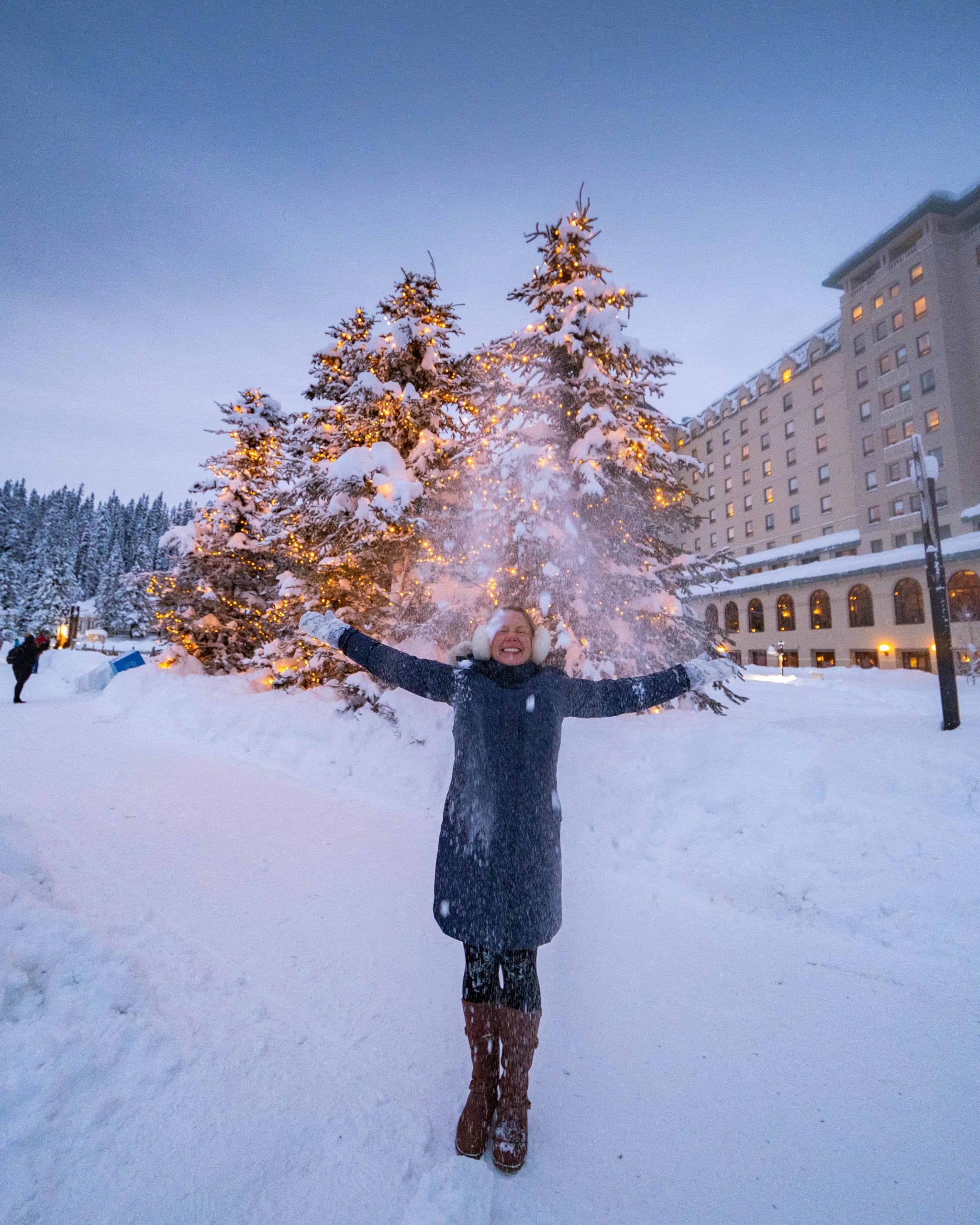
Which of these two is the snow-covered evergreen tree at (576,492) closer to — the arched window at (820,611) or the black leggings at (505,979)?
the black leggings at (505,979)

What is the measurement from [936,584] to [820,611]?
3339 centimetres

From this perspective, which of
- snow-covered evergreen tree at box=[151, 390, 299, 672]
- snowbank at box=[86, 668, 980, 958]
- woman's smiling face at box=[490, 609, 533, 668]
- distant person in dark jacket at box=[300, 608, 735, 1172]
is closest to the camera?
distant person in dark jacket at box=[300, 608, 735, 1172]

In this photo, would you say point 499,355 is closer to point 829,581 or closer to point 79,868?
point 79,868

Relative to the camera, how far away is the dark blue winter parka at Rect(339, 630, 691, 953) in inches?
96.7

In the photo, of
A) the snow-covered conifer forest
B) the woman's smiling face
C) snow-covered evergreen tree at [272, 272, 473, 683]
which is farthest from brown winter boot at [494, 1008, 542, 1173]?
snow-covered evergreen tree at [272, 272, 473, 683]

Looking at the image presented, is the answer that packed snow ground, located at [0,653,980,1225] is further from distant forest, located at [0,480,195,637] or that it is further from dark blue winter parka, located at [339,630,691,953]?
distant forest, located at [0,480,195,637]

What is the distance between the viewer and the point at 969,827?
444 cm

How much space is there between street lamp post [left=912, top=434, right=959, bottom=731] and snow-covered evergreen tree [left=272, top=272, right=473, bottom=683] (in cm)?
717

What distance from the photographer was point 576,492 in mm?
9023

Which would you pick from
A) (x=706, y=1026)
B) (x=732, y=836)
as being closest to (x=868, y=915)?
(x=732, y=836)

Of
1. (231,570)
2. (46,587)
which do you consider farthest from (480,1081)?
(46,587)

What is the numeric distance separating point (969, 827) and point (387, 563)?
9347 mm

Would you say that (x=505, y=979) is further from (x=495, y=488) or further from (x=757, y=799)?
(x=495, y=488)

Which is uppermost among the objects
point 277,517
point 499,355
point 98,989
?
point 499,355
